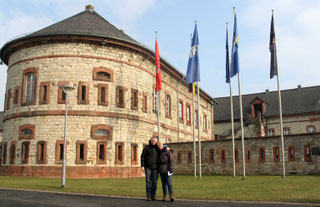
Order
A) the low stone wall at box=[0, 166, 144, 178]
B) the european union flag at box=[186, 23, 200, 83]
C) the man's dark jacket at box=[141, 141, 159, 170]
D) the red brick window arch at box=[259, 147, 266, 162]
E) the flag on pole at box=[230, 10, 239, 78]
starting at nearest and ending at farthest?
1. the man's dark jacket at box=[141, 141, 159, 170]
2. the flag on pole at box=[230, 10, 239, 78]
3. the european union flag at box=[186, 23, 200, 83]
4. the low stone wall at box=[0, 166, 144, 178]
5. the red brick window arch at box=[259, 147, 266, 162]

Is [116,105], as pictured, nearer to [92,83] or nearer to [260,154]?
[92,83]

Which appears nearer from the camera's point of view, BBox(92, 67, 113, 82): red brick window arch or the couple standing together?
the couple standing together

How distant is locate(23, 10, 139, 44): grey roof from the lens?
23603mm

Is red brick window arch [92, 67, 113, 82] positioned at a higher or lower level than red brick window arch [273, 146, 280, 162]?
higher

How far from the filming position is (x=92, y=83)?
930 inches

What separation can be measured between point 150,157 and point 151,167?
0.96 ft

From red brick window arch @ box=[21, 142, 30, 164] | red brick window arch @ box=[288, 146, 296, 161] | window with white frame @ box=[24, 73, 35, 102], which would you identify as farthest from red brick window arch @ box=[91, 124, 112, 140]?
red brick window arch @ box=[288, 146, 296, 161]

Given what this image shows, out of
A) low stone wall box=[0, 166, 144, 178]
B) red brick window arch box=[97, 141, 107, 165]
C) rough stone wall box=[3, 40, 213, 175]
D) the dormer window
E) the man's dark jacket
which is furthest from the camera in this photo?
the dormer window

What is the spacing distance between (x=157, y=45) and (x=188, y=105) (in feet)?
48.5

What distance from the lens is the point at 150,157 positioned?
10.1 meters

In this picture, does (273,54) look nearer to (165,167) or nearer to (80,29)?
(80,29)

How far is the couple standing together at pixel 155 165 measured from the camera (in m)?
9.95

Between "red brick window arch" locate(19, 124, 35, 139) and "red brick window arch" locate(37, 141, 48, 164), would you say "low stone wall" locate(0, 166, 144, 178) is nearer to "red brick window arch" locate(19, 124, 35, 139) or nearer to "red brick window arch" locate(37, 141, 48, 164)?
"red brick window arch" locate(37, 141, 48, 164)

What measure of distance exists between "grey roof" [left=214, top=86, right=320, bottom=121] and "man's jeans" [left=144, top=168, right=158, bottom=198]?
40.7 m
